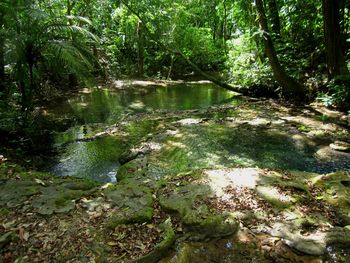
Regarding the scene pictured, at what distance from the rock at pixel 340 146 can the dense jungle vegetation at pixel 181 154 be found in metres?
0.04

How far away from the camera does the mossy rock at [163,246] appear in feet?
9.57

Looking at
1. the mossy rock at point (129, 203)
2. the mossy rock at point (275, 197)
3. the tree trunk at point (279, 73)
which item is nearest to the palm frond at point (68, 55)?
the mossy rock at point (129, 203)

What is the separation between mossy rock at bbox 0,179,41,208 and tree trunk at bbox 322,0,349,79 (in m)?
7.99

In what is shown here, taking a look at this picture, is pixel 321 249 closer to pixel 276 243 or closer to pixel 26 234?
pixel 276 243

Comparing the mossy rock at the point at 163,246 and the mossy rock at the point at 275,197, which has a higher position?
the mossy rock at the point at 275,197

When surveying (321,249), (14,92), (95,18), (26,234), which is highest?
(95,18)

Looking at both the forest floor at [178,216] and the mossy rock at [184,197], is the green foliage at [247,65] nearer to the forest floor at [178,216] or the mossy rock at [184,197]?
the forest floor at [178,216]

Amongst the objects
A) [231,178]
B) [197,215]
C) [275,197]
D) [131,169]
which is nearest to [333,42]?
[231,178]

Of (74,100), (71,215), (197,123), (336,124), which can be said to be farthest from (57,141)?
(336,124)

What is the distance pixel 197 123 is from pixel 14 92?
5.75 metres

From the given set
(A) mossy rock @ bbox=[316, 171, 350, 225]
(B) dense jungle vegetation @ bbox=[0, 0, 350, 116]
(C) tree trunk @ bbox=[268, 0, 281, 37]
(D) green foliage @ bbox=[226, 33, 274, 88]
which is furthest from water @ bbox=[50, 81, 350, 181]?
(C) tree trunk @ bbox=[268, 0, 281, 37]

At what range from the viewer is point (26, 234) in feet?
10.1

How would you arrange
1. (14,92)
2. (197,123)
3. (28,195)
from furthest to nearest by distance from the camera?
(14,92) < (197,123) < (28,195)

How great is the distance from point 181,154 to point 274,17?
8.50 metres
